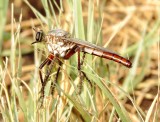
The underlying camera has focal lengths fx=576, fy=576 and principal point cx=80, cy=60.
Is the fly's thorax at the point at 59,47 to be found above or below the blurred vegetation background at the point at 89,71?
above

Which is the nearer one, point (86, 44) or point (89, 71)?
point (86, 44)

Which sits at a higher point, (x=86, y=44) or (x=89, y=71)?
(x=86, y=44)

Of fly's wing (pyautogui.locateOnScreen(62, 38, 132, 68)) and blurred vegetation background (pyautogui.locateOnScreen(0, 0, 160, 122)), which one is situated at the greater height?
fly's wing (pyautogui.locateOnScreen(62, 38, 132, 68))

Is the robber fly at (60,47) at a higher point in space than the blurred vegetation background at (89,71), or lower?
higher

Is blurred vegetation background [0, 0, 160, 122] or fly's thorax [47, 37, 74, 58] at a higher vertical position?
fly's thorax [47, 37, 74, 58]

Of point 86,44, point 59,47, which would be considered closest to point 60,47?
point 59,47

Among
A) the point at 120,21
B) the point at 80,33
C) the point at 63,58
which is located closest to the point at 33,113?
the point at 63,58

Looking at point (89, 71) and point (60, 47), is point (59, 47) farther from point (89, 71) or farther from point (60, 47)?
point (89, 71)

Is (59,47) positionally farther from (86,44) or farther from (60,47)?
(86,44)

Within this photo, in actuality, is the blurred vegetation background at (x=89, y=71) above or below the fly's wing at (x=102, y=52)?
below
